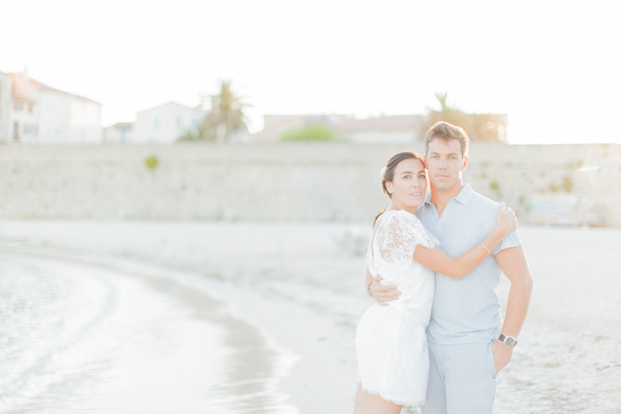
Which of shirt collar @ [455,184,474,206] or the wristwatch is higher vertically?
shirt collar @ [455,184,474,206]

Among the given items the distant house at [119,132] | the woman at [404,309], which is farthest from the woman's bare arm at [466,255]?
the distant house at [119,132]

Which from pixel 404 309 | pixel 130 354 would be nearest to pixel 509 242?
pixel 404 309

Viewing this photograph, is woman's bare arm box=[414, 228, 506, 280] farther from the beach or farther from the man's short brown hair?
the beach

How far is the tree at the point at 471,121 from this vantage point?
43.1m

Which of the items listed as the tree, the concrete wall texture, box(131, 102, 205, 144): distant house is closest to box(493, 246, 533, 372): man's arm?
the concrete wall texture

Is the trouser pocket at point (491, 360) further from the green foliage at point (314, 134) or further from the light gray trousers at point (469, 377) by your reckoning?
the green foliage at point (314, 134)

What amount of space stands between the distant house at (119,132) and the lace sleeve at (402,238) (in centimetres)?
6698

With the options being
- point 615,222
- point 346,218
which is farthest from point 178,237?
point 615,222

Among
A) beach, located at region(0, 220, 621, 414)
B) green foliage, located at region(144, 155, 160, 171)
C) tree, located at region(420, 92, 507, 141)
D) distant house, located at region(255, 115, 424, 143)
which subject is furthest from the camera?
distant house, located at region(255, 115, 424, 143)

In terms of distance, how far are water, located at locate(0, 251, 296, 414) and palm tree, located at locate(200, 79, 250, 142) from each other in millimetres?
36126

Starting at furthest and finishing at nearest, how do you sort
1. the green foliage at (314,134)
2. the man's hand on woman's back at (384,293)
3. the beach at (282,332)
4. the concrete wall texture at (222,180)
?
1. the green foliage at (314,134)
2. the concrete wall texture at (222,180)
3. the beach at (282,332)
4. the man's hand on woman's back at (384,293)

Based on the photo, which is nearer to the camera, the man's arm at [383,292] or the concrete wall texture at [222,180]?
the man's arm at [383,292]

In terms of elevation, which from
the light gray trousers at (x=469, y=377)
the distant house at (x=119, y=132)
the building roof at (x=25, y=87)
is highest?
the building roof at (x=25, y=87)

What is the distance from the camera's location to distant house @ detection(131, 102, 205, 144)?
191 feet
